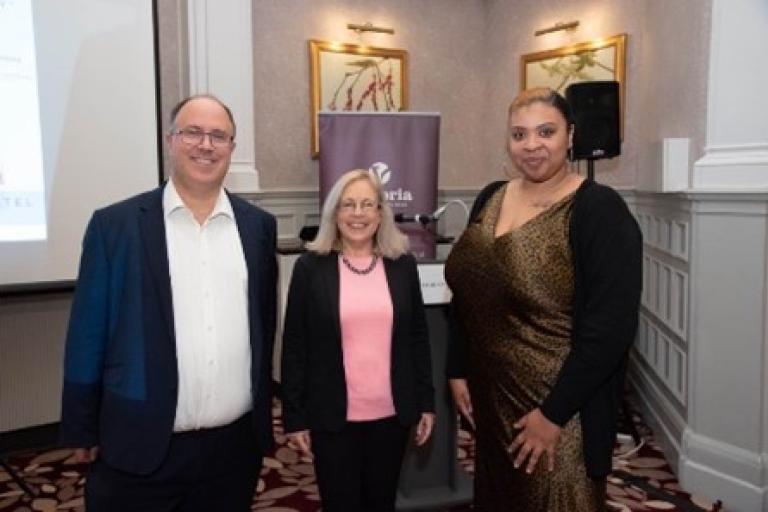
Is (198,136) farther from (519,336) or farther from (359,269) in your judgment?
(519,336)

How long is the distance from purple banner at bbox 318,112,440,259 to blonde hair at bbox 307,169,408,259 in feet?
8.34

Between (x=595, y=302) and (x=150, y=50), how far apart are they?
2.59 metres

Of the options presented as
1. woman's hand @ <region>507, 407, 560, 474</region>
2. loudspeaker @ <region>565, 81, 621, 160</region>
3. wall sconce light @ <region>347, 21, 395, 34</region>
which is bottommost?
woman's hand @ <region>507, 407, 560, 474</region>

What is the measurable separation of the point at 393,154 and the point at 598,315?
341 cm

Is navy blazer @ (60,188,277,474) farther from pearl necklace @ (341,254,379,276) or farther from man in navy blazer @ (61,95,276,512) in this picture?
pearl necklace @ (341,254,379,276)

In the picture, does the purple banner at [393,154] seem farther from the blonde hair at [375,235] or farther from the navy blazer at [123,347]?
the navy blazer at [123,347]

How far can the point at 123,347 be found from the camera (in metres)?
1.58

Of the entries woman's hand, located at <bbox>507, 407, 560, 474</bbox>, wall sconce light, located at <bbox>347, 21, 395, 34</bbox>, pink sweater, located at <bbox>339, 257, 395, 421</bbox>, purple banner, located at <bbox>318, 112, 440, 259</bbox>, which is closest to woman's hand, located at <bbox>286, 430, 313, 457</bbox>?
A: pink sweater, located at <bbox>339, 257, 395, 421</bbox>

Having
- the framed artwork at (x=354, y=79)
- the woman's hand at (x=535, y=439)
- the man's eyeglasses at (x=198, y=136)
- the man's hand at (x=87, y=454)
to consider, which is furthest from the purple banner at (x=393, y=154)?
the man's hand at (x=87, y=454)

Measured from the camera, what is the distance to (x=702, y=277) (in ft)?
9.99

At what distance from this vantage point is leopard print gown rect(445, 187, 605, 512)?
1675 millimetres

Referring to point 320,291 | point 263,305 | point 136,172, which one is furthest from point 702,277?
point 136,172

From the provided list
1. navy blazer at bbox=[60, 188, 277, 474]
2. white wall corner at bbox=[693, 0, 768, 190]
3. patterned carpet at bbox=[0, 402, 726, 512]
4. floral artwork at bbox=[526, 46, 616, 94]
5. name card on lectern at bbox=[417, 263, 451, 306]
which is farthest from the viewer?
floral artwork at bbox=[526, 46, 616, 94]

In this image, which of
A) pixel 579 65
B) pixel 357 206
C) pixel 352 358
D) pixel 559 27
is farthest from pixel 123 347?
pixel 559 27
